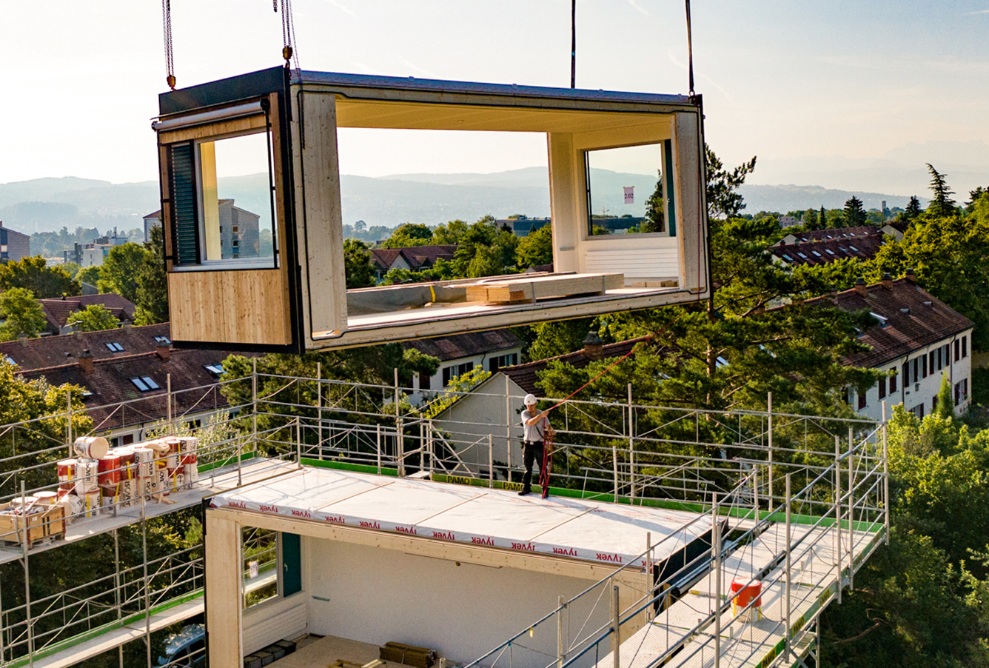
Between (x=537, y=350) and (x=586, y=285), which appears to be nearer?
(x=586, y=285)

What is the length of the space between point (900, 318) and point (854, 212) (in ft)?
326

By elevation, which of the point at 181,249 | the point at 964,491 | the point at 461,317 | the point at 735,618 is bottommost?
the point at 964,491

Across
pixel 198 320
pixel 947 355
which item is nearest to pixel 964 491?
pixel 198 320

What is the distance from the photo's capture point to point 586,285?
15.5m

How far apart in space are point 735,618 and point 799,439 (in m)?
17.3

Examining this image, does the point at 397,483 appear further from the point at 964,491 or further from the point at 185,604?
the point at 964,491

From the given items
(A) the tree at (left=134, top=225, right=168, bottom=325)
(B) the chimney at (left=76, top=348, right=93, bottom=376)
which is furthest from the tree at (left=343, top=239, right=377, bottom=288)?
(A) the tree at (left=134, top=225, right=168, bottom=325)

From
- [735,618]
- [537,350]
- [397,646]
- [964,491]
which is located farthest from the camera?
[537,350]

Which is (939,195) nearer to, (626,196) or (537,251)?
(537,251)

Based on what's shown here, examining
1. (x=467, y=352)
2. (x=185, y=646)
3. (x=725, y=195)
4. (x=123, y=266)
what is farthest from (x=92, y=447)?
(x=123, y=266)

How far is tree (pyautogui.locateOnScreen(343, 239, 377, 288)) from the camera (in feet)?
119

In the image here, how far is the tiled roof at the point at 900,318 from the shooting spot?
4703cm

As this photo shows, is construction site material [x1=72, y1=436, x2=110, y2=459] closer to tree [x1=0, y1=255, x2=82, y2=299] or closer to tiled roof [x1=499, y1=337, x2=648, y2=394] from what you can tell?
tiled roof [x1=499, y1=337, x2=648, y2=394]

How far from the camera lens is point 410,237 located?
536ft
